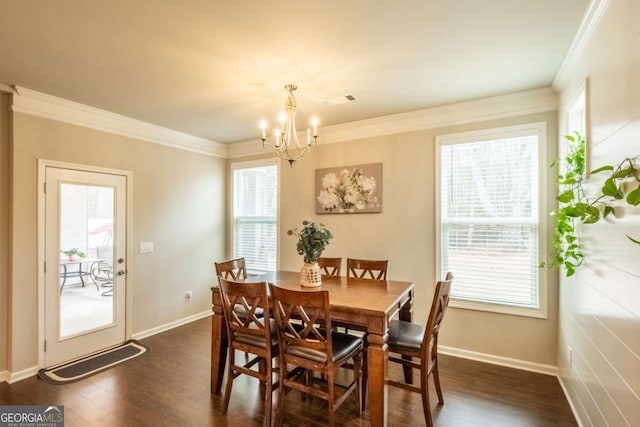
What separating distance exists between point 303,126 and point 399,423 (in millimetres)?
3368

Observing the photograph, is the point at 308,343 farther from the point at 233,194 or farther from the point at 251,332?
the point at 233,194

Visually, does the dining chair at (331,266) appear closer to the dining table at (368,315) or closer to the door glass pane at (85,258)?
the dining table at (368,315)

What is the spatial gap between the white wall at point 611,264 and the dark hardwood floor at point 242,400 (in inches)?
17.8

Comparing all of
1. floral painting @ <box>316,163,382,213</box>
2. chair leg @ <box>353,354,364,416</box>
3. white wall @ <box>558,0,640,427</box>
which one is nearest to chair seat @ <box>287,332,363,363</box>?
chair leg @ <box>353,354,364,416</box>

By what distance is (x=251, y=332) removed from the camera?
2248 mm

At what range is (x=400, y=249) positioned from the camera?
368 centimetres

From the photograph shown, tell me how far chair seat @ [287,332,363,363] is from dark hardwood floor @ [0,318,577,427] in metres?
0.52

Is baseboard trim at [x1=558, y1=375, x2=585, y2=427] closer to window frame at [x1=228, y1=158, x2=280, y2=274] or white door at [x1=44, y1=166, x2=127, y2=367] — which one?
window frame at [x1=228, y1=158, x2=280, y2=274]

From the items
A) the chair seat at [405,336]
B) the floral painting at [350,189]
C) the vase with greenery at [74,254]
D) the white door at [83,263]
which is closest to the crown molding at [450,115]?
the floral painting at [350,189]

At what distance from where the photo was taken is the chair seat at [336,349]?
2068 mm

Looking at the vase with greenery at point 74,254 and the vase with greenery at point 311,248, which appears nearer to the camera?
the vase with greenery at point 311,248

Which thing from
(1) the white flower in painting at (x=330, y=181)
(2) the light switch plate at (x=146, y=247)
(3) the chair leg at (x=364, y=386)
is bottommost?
(3) the chair leg at (x=364, y=386)

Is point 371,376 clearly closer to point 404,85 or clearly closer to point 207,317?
point 404,85

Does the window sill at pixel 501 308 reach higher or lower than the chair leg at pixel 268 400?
higher
